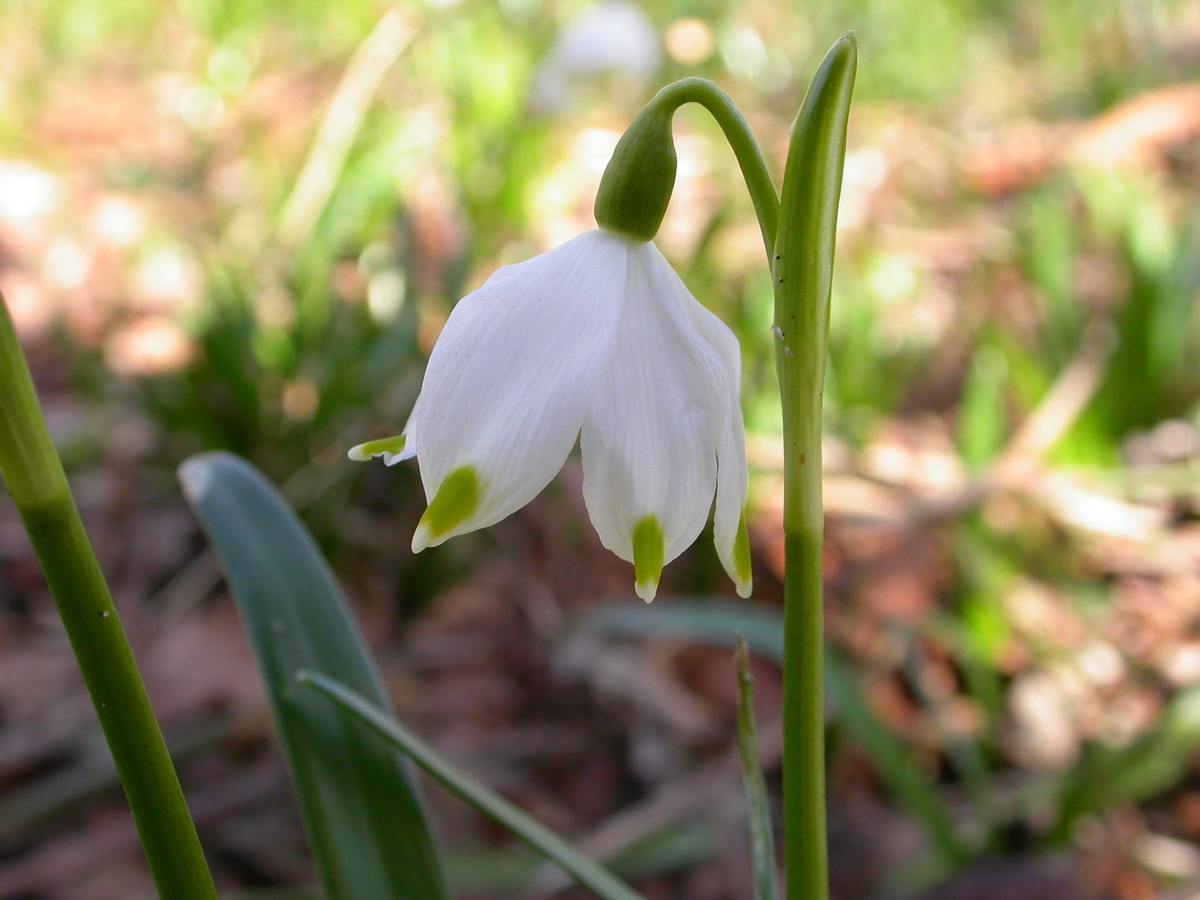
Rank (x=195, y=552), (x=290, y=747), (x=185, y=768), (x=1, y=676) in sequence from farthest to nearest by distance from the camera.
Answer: (x=195, y=552) → (x=1, y=676) → (x=185, y=768) → (x=290, y=747)

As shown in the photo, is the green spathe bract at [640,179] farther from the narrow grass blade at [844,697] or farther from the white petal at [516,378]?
the narrow grass blade at [844,697]

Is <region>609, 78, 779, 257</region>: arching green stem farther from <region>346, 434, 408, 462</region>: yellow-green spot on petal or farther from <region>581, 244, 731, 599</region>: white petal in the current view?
<region>346, 434, 408, 462</region>: yellow-green spot on petal

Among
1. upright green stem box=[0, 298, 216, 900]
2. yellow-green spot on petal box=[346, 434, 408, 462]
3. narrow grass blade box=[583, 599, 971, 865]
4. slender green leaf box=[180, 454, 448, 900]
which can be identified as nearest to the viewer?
upright green stem box=[0, 298, 216, 900]

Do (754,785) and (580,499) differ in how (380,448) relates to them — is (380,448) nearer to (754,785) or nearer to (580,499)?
(754,785)

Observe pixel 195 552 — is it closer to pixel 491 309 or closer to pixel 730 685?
pixel 730 685

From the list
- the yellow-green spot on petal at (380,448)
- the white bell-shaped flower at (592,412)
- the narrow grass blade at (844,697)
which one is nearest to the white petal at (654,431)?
the white bell-shaped flower at (592,412)

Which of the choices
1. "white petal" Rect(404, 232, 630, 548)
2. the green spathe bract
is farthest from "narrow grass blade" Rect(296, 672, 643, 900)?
the green spathe bract

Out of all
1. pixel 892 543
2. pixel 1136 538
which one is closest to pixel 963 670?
pixel 892 543
